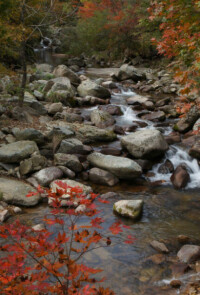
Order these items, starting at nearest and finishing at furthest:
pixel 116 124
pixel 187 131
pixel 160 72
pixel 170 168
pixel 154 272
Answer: pixel 154 272 → pixel 170 168 → pixel 187 131 → pixel 116 124 → pixel 160 72

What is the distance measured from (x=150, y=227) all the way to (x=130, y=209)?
512mm

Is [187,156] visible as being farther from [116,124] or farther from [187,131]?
[116,124]

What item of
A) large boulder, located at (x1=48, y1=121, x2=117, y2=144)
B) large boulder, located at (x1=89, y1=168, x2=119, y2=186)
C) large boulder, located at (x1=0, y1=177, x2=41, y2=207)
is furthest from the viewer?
large boulder, located at (x1=48, y1=121, x2=117, y2=144)

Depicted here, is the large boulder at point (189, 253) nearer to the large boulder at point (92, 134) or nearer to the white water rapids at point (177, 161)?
the white water rapids at point (177, 161)

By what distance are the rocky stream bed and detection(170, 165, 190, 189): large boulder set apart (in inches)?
1.0

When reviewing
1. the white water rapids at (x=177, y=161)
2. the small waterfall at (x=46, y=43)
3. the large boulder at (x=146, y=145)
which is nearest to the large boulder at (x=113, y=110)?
the white water rapids at (x=177, y=161)

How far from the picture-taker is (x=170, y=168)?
754 cm

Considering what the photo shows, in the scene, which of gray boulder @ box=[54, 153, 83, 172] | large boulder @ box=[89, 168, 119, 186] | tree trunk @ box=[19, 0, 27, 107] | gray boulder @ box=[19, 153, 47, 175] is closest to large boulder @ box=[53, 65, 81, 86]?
tree trunk @ box=[19, 0, 27, 107]

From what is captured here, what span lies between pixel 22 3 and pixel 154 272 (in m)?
7.73

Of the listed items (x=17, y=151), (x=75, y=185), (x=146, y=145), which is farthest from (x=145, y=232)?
(x=17, y=151)

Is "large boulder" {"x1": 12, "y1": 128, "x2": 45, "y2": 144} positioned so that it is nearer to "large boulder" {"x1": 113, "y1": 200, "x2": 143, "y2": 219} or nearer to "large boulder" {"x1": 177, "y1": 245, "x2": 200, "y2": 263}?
"large boulder" {"x1": 113, "y1": 200, "x2": 143, "y2": 219}

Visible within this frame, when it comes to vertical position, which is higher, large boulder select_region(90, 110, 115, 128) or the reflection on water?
large boulder select_region(90, 110, 115, 128)

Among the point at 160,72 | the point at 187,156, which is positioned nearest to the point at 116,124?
the point at 187,156

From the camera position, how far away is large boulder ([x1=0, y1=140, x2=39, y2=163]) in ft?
21.9
